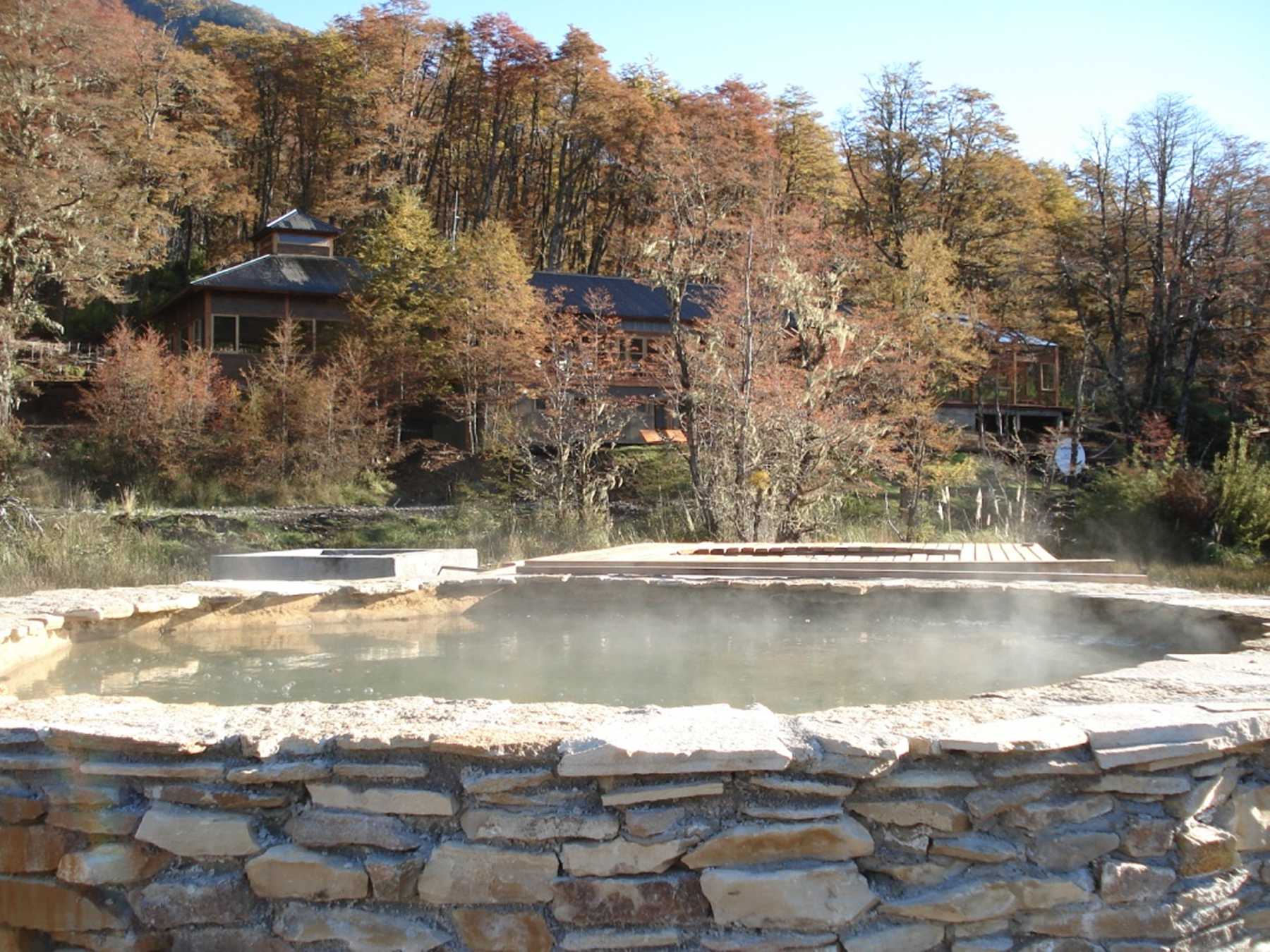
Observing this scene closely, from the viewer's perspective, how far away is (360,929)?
8.34 ft

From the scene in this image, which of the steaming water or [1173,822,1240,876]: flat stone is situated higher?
the steaming water

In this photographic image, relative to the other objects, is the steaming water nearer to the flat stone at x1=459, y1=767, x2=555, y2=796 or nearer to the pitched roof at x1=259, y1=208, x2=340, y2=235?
the flat stone at x1=459, y1=767, x2=555, y2=796

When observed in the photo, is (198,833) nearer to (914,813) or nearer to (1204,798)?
(914,813)

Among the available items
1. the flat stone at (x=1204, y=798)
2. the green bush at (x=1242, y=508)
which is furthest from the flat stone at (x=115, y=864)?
the green bush at (x=1242, y=508)

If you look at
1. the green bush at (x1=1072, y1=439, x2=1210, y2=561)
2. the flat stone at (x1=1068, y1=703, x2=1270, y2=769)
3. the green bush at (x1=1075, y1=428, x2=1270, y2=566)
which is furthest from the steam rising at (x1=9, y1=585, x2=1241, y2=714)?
the green bush at (x1=1072, y1=439, x2=1210, y2=561)

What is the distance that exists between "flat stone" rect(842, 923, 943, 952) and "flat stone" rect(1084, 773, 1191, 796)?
50 centimetres

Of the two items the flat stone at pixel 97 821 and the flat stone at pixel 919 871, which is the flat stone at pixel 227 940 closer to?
the flat stone at pixel 97 821

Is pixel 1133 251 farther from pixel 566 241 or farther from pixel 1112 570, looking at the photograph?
pixel 1112 570

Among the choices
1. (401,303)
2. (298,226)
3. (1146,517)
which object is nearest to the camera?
(1146,517)

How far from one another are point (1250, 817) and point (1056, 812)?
1.89 feet

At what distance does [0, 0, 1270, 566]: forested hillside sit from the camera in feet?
46.3

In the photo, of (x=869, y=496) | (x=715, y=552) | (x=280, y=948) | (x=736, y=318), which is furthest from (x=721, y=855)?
(x=869, y=496)

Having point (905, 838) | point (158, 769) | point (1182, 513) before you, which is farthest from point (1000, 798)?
point (1182, 513)

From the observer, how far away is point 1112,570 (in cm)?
589
